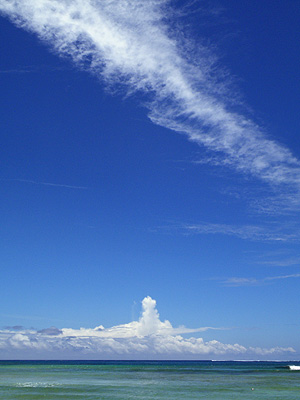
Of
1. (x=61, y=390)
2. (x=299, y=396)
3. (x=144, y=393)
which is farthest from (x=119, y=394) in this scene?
(x=299, y=396)

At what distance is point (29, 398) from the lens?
136ft

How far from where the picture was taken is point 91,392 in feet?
154

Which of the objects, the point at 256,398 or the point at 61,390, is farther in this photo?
the point at 61,390

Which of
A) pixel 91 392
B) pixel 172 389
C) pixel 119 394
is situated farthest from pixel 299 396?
pixel 91 392

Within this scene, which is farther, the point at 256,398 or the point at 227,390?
the point at 227,390

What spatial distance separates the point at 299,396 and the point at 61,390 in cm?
2896

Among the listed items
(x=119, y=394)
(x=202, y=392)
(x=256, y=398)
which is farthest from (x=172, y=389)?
(x=256, y=398)

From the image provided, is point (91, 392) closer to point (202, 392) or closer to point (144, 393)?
point (144, 393)

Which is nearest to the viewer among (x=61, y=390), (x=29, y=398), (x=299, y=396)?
(x=29, y=398)

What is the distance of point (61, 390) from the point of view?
1925 inches

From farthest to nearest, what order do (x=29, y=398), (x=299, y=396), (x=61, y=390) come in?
(x=61, y=390), (x=299, y=396), (x=29, y=398)

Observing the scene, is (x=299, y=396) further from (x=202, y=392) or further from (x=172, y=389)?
(x=172, y=389)

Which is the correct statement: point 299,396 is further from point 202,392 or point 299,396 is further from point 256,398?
point 202,392

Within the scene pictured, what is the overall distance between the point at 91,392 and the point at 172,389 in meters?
11.2
